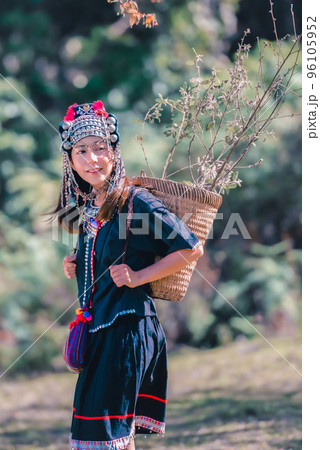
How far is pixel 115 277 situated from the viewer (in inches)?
86.2

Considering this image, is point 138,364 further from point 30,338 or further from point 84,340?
point 30,338

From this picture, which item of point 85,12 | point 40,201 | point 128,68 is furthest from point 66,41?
point 40,201

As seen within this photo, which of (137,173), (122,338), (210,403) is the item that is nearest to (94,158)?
(122,338)

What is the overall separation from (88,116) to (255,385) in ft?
11.7

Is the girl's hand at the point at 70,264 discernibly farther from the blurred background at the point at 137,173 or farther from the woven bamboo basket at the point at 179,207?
the blurred background at the point at 137,173

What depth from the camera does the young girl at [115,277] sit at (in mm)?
2205

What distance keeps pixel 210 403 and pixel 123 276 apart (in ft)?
9.91

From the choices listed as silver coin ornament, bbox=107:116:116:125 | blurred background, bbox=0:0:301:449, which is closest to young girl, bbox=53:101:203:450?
silver coin ornament, bbox=107:116:116:125

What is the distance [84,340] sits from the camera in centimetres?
228

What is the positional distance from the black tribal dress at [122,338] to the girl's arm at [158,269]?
0.10 feet

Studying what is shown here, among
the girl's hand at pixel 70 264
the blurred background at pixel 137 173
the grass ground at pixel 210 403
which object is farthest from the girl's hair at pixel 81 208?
the blurred background at pixel 137 173

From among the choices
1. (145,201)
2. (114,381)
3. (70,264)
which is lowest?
(114,381)

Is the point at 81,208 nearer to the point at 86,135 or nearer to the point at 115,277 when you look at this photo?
the point at 86,135

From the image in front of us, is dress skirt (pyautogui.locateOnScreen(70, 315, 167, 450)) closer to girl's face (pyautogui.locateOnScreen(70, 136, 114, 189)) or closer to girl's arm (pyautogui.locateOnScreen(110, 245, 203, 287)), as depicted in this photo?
girl's arm (pyautogui.locateOnScreen(110, 245, 203, 287))
